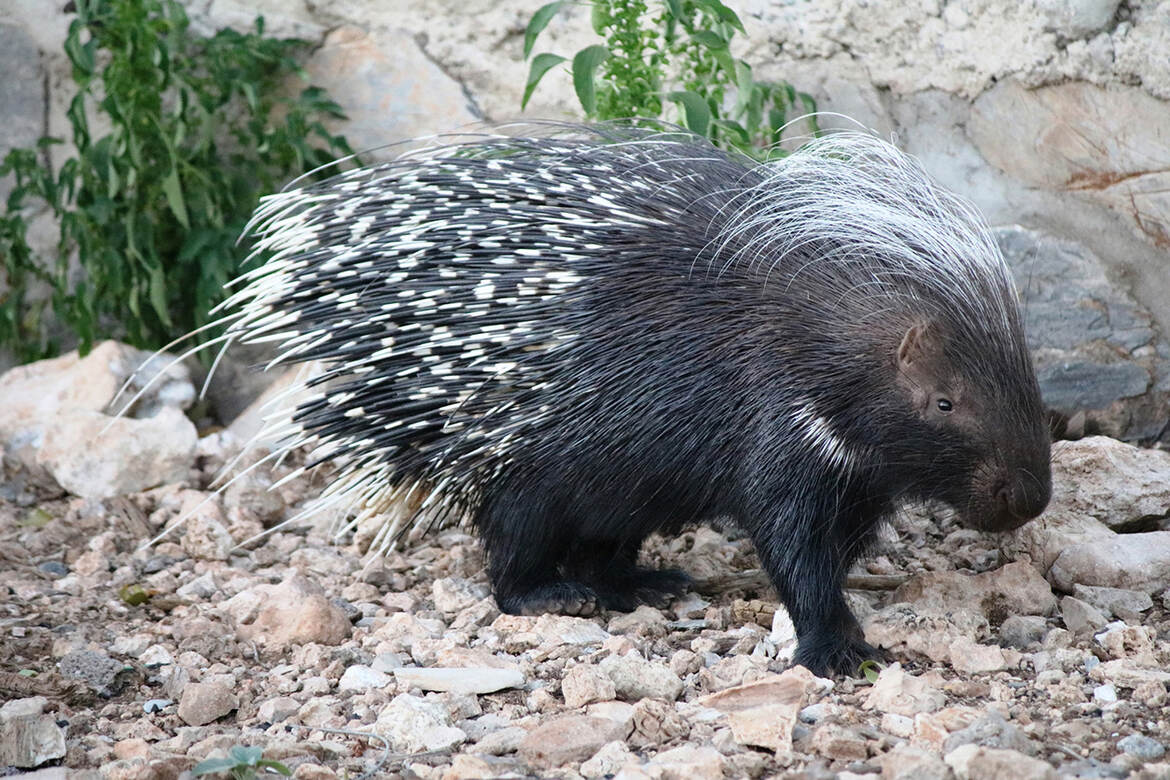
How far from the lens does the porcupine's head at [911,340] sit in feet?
8.59

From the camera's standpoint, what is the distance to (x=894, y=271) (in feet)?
9.09

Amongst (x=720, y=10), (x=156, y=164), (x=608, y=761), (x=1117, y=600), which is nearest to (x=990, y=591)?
(x=1117, y=600)

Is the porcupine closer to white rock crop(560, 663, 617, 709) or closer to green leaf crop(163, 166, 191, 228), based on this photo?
white rock crop(560, 663, 617, 709)

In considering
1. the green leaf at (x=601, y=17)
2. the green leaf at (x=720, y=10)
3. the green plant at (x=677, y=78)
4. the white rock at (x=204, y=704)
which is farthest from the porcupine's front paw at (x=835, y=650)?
the green leaf at (x=601, y=17)

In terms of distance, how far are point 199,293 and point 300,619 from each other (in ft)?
5.40

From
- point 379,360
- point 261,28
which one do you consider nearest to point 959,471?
point 379,360

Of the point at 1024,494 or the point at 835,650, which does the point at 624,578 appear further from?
the point at 1024,494

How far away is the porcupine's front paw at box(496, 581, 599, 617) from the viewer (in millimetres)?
3158

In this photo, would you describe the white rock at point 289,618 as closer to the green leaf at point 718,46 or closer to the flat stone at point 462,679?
the flat stone at point 462,679

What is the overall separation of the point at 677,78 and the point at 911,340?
132 centimetres

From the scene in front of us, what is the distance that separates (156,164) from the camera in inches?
169

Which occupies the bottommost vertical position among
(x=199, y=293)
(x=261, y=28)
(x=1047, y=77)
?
(x=199, y=293)

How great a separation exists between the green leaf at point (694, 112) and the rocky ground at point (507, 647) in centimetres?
112

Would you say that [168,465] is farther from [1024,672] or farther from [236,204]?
[1024,672]
